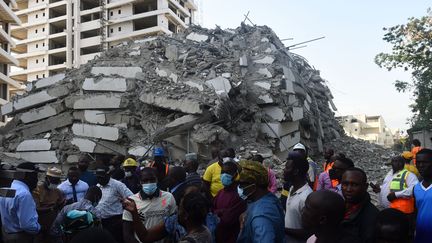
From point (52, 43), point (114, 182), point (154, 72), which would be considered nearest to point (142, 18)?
point (52, 43)

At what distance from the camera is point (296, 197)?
146 inches

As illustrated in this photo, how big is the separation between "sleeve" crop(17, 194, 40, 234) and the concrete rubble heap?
7.87m

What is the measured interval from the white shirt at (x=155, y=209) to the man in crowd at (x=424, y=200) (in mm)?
2230

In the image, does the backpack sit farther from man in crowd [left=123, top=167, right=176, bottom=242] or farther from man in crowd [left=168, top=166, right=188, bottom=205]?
man in crowd [left=168, top=166, right=188, bottom=205]

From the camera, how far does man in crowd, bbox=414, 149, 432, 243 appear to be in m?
3.29

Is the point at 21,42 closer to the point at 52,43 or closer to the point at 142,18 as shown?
the point at 52,43

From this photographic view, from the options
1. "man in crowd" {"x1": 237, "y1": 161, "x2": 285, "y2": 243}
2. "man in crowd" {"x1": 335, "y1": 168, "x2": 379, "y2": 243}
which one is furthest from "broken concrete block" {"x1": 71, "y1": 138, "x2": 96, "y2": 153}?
"man in crowd" {"x1": 335, "y1": 168, "x2": 379, "y2": 243}

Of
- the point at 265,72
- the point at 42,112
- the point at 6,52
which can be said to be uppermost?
the point at 6,52

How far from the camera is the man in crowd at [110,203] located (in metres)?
5.45

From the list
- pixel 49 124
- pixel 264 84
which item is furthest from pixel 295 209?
pixel 49 124

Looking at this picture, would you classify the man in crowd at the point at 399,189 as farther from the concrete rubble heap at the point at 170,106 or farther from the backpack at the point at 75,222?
the concrete rubble heap at the point at 170,106

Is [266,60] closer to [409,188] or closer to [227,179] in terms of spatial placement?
[409,188]

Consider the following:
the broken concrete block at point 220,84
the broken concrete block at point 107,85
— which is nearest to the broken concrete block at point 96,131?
the broken concrete block at point 107,85

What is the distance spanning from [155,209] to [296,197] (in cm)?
140
